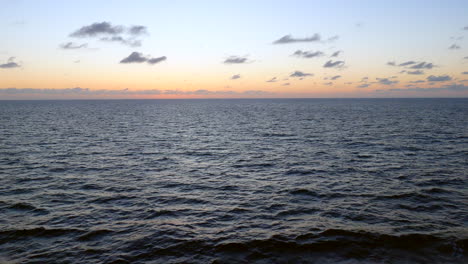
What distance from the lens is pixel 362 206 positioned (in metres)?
21.2

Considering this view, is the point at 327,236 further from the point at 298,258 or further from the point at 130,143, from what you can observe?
the point at 130,143

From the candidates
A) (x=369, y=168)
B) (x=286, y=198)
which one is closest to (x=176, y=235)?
(x=286, y=198)

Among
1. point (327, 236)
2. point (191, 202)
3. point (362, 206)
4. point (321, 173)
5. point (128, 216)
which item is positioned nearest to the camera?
point (327, 236)

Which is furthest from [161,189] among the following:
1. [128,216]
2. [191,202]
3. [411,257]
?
[411,257]

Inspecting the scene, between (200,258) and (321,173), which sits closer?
(200,258)

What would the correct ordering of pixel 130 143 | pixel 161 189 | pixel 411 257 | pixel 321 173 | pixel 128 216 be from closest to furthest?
pixel 411 257 < pixel 128 216 < pixel 161 189 < pixel 321 173 < pixel 130 143

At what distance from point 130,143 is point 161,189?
Answer: 26153mm

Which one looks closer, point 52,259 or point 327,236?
point 52,259

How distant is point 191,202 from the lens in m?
22.7

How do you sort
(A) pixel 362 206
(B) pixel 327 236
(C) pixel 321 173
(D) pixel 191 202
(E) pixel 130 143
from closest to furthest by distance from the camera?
1. (B) pixel 327 236
2. (A) pixel 362 206
3. (D) pixel 191 202
4. (C) pixel 321 173
5. (E) pixel 130 143

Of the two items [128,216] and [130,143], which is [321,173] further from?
[130,143]

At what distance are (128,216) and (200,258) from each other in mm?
7316

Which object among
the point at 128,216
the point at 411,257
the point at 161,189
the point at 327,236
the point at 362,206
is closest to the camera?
the point at 411,257

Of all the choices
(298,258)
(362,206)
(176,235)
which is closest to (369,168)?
(362,206)
